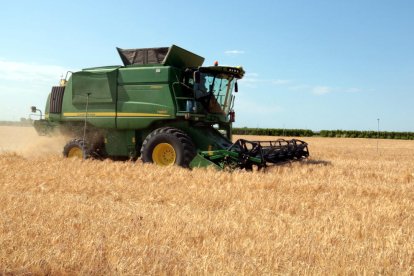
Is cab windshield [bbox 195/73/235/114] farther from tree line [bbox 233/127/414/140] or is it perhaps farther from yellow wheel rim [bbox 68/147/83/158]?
tree line [bbox 233/127/414/140]

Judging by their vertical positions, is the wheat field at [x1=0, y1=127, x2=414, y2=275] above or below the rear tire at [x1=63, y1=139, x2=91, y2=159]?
below

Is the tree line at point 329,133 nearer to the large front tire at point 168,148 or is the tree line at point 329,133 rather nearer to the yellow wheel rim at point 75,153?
the yellow wheel rim at point 75,153

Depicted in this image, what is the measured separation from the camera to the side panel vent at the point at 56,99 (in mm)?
12164

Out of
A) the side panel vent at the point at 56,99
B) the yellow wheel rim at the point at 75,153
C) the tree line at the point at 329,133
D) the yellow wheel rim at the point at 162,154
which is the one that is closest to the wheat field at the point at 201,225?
the yellow wheel rim at the point at 162,154

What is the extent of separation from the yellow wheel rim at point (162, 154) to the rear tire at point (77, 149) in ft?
7.14

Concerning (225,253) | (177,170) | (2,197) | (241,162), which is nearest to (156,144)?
(177,170)

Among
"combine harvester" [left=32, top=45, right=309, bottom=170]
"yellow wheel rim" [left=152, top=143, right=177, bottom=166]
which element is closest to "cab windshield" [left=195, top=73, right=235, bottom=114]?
"combine harvester" [left=32, top=45, right=309, bottom=170]

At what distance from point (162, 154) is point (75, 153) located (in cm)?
289

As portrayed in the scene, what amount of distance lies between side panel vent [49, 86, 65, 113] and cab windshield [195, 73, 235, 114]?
425 cm

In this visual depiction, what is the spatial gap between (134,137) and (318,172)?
4.48 m

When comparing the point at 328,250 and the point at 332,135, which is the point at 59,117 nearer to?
the point at 328,250

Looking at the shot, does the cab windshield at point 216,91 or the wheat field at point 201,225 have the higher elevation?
the cab windshield at point 216,91

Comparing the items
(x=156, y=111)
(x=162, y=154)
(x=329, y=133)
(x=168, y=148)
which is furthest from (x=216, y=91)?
(x=329, y=133)

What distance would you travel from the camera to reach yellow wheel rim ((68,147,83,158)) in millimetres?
11336
